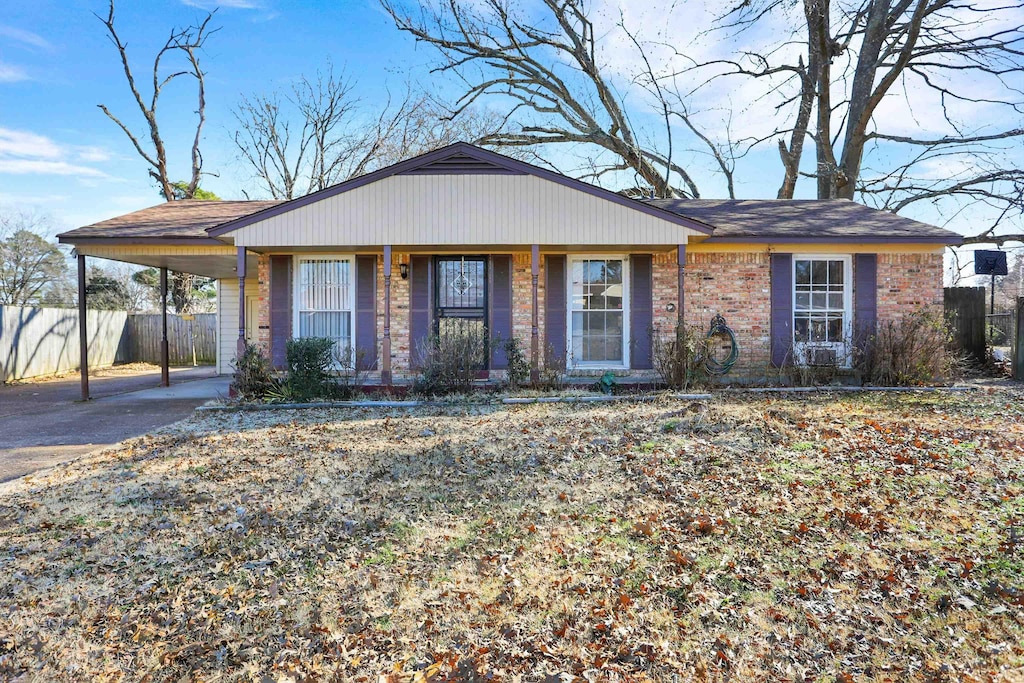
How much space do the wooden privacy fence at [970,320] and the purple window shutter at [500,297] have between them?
932 centimetres

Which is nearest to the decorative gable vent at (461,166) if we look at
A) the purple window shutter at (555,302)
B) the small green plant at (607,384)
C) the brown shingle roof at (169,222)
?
the purple window shutter at (555,302)

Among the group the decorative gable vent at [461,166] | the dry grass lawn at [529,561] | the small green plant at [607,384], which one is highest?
the decorative gable vent at [461,166]

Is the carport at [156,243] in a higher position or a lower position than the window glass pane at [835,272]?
higher

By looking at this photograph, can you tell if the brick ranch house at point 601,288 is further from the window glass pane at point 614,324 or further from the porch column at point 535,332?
the porch column at point 535,332

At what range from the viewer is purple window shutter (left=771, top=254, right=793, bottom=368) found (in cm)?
1050

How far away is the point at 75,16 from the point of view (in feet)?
62.0

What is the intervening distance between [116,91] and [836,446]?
80.8 feet

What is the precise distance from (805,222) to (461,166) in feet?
20.7

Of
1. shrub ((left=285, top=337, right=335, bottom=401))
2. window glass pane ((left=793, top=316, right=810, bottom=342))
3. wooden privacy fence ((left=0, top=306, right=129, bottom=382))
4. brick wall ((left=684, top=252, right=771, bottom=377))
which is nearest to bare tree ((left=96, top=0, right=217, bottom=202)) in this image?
wooden privacy fence ((left=0, top=306, right=129, bottom=382))

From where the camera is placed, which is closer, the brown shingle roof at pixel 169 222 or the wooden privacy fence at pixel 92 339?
the brown shingle roof at pixel 169 222

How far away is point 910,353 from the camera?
973 centimetres

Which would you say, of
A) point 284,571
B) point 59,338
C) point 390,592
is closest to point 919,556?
point 390,592

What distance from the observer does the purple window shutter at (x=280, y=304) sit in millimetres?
10625

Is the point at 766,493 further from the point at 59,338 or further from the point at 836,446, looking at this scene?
the point at 59,338
